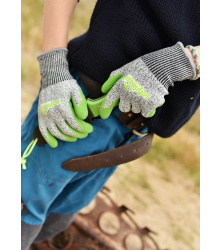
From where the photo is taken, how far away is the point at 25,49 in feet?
11.9

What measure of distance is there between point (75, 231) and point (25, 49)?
264 cm

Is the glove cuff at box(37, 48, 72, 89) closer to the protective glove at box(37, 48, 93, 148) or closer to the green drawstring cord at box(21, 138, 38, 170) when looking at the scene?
the protective glove at box(37, 48, 93, 148)

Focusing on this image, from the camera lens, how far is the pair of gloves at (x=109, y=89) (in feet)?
2.57

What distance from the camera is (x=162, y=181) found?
2.96m

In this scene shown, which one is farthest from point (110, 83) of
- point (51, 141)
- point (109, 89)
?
point (51, 141)

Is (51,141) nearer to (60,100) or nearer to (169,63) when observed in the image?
(60,100)

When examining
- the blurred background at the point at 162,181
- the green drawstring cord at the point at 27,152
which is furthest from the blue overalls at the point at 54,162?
the blurred background at the point at 162,181

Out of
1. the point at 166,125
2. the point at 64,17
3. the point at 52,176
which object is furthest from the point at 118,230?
the point at 64,17

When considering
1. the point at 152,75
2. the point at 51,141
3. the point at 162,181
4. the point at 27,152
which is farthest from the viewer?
the point at 162,181

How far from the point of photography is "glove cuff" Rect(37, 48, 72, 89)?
2.81 ft

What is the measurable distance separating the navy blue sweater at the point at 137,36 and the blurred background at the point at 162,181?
1744 mm

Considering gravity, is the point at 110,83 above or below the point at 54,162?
above

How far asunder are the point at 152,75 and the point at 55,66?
0.30 metres

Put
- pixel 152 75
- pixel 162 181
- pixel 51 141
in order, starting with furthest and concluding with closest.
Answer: pixel 162 181 < pixel 51 141 < pixel 152 75
